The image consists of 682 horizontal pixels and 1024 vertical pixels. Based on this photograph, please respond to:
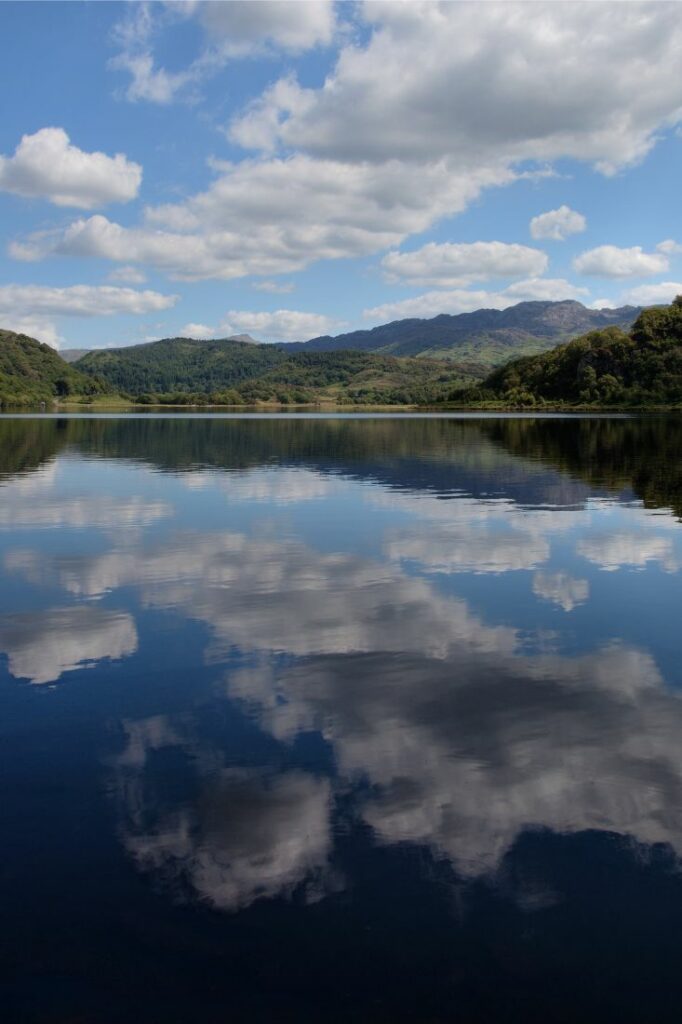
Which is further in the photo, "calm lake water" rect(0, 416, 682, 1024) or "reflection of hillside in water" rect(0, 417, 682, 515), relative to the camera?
"reflection of hillside in water" rect(0, 417, 682, 515)

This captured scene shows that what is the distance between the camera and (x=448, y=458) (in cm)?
7719

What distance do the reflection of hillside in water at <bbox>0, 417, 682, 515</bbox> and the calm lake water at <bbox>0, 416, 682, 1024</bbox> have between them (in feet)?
76.0

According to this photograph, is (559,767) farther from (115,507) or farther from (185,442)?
(185,442)

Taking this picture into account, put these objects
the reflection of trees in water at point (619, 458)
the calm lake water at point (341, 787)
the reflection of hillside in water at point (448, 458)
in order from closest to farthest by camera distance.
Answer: the calm lake water at point (341, 787)
the reflection of trees in water at point (619, 458)
the reflection of hillside in water at point (448, 458)

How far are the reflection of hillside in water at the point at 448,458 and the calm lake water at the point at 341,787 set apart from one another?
23173mm

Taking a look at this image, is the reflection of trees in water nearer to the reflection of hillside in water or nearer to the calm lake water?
the reflection of hillside in water

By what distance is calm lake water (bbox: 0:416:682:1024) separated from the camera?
26.8 ft

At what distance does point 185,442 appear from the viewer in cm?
10594

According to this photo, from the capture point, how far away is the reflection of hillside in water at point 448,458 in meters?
51.9

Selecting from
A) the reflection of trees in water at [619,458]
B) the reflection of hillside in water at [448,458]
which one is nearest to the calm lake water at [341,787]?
the reflection of trees in water at [619,458]

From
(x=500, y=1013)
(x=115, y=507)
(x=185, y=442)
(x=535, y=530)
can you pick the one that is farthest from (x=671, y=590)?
(x=185, y=442)

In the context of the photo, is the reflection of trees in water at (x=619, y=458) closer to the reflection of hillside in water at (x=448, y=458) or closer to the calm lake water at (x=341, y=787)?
the reflection of hillside in water at (x=448, y=458)

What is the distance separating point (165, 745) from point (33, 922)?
15.1ft

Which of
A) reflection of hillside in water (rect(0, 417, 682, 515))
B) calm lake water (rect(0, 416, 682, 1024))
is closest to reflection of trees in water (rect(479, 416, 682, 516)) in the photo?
reflection of hillside in water (rect(0, 417, 682, 515))
